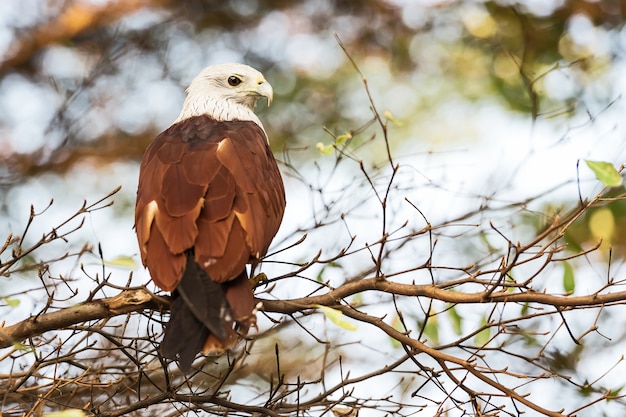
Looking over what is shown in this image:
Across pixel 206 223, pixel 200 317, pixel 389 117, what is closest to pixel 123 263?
pixel 200 317

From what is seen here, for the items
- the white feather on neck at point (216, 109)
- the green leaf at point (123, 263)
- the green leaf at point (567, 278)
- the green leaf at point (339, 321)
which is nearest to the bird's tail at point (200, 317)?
the green leaf at point (123, 263)

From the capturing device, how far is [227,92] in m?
4.48

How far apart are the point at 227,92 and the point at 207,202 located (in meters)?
1.47

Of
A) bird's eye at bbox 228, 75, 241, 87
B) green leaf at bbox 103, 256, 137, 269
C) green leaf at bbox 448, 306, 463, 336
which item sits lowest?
green leaf at bbox 103, 256, 137, 269

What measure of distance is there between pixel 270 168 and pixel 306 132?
343cm

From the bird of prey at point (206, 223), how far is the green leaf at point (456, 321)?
3.27 feet

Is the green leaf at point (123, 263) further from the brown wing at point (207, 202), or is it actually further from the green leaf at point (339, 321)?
the green leaf at point (339, 321)

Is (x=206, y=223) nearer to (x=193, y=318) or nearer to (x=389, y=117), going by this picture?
(x=193, y=318)

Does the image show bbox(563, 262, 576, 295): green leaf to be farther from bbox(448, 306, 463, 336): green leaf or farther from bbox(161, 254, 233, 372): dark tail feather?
bbox(161, 254, 233, 372): dark tail feather

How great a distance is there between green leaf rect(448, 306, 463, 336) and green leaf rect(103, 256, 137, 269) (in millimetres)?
1731

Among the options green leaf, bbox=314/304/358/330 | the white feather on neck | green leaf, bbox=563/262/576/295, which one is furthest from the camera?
the white feather on neck

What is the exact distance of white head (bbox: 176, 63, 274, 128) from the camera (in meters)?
4.36

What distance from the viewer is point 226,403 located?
2.93m

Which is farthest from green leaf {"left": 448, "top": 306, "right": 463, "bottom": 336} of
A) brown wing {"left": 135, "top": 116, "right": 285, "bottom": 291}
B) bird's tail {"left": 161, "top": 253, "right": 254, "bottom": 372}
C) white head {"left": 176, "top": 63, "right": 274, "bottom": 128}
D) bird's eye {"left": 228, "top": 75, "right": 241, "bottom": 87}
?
bird's eye {"left": 228, "top": 75, "right": 241, "bottom": 87}
